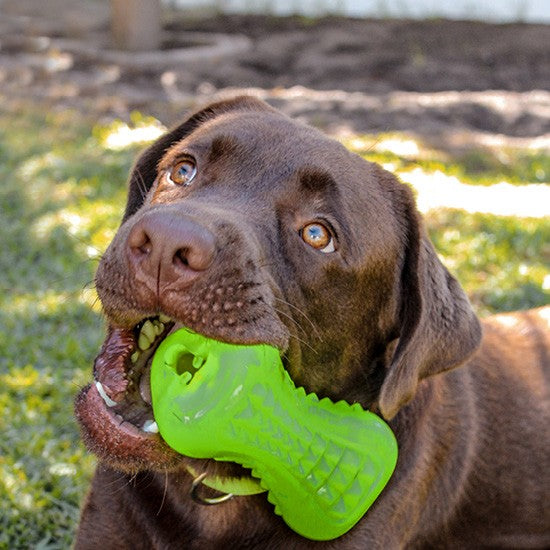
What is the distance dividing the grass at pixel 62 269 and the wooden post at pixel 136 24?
115 inches

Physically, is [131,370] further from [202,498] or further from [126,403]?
[202,498]

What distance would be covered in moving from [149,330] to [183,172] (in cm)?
63

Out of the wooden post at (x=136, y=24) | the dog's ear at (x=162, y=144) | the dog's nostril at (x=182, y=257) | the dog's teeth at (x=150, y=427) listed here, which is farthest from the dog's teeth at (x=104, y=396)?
the wooden post at (x=136, y=24)

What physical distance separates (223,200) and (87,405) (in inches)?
30.8

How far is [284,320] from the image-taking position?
3.24 meters

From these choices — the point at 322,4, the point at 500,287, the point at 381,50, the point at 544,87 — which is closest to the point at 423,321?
the point at 500,287

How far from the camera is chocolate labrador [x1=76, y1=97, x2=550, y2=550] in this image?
2.96 meters

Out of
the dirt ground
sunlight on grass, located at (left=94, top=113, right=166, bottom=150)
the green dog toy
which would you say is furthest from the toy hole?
the dirt ground

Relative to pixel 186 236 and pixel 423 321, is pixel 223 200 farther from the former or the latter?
pixel 423 321

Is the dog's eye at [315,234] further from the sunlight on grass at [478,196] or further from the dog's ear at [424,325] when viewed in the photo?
the sunlight on grass at [478,196]

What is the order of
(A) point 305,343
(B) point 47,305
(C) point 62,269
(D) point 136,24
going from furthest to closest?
(D) point 136,24
(C) point 62,269
(B) point 47,305
(A) point 305,343

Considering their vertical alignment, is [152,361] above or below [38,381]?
above

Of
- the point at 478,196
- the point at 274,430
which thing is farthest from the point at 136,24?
the point at 274,430

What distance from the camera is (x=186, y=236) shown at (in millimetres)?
2779
